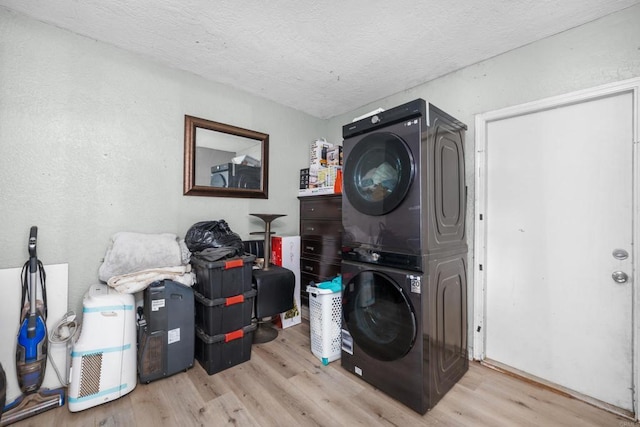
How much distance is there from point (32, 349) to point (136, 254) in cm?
76

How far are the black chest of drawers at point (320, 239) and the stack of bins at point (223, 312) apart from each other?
3.01 ft

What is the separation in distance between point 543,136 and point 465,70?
0.88 m

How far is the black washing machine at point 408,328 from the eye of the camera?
1577 mm

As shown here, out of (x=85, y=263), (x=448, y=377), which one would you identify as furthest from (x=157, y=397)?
(x=448, y=377)

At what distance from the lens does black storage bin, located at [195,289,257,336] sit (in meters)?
1.99

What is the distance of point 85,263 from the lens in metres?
2.00

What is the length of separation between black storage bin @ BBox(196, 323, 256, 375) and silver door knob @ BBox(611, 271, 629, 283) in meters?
2.54

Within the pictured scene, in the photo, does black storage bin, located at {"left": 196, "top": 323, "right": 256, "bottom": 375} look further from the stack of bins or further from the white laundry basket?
the white laundry basket

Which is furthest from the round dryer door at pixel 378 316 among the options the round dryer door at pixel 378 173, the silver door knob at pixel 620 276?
the silver door knob at pixel 620 276

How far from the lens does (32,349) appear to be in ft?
5.39

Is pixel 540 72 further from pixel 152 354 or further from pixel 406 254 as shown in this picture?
pixel 152 354

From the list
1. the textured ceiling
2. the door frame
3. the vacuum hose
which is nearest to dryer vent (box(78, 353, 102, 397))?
the vacuum hose

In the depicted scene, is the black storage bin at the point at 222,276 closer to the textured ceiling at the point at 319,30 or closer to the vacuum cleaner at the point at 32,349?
the vacuum cleaner at the point at 32,349

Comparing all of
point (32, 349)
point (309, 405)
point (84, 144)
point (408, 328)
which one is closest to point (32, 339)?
point (32, 349)
